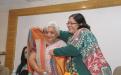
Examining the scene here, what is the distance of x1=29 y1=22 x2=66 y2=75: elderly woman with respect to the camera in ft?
7.22

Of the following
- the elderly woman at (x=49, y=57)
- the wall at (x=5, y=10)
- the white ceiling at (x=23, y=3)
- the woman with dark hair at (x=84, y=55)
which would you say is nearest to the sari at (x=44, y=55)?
the elderly woman at (x=49, y=57)

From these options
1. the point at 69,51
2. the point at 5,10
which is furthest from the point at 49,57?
the point at 5,10

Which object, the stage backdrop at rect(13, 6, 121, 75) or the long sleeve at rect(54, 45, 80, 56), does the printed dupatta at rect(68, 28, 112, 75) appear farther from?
the stage backdrop at rect(13, 6, 121, 75)

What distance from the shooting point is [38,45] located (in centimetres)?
244

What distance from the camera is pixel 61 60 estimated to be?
7.09 ft

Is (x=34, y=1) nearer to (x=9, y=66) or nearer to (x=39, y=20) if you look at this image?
(x=39, y=20)

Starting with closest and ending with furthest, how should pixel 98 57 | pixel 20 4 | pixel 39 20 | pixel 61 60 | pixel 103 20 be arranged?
1. pixel 98 57
2. pixel 61 60
3. pixel 103 20
4. pixel 39 20
5. pixel 20 4

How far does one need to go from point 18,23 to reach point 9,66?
2.14ft

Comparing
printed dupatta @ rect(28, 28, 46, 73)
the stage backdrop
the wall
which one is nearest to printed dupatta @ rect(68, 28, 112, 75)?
printed dupatta @ rect(28, 28, 46, 73)

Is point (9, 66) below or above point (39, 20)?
below

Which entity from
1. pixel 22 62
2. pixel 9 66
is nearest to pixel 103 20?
pixel 22 62

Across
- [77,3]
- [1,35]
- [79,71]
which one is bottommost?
→ [79,71]

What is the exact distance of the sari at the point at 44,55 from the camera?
2.19m

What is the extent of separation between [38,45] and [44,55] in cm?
15
